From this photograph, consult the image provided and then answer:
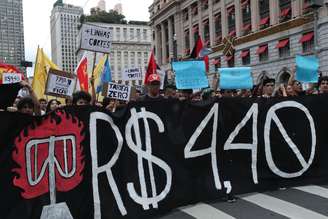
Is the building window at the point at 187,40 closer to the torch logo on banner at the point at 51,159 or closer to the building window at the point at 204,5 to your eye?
the building window at the point at 204,5

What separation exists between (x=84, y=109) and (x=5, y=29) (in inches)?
1034

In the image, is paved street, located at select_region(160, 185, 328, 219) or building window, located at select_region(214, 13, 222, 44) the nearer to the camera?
paved street, located at select_region(160, 185, 328, 219)

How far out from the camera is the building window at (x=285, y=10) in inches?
1610

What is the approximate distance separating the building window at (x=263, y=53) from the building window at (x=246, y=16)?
13.3ft

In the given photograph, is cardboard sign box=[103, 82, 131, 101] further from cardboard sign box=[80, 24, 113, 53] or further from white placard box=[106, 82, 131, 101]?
cardboard sign box=[80, 24, 113, 53]

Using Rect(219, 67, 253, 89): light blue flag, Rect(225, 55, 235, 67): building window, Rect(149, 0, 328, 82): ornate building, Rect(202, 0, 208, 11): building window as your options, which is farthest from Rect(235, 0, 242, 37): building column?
Rect(219, 67, 253, 89): light blue flag

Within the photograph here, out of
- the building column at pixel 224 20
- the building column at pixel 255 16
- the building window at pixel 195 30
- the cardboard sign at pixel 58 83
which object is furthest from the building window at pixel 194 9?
the cardboard sign at pixel 58 83

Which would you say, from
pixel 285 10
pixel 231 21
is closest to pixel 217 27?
pixel 231 21

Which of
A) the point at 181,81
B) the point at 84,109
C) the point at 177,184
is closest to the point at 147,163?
the point at 177,184

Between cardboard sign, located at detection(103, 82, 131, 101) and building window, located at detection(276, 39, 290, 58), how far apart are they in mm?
34709

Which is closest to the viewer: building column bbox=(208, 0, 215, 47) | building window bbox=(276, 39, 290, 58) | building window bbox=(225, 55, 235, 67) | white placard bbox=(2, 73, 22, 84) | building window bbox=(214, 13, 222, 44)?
white placard bbox=(2, 73, 22, 84)

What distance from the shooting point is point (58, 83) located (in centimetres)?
763

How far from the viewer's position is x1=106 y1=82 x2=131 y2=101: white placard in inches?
300

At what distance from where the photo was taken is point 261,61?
45125mm
